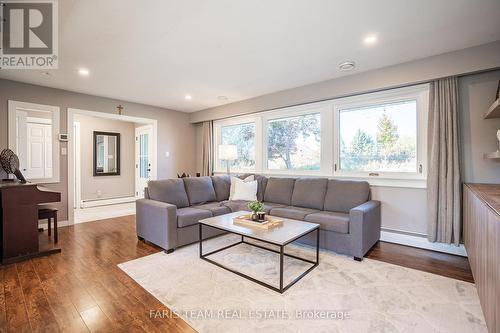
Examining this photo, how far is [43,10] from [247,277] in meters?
3.07

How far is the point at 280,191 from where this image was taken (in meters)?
4.11

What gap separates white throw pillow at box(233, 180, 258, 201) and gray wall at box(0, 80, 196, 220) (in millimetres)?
2486

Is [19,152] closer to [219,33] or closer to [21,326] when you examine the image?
[21,326]

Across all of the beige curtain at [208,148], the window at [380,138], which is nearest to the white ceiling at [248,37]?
the window at [380,138]

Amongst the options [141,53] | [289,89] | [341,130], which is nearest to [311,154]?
[341,130]

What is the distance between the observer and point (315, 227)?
8.67 feet

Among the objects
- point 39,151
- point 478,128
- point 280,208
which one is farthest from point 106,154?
point 478,128

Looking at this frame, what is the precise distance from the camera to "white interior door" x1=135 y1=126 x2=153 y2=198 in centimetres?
623

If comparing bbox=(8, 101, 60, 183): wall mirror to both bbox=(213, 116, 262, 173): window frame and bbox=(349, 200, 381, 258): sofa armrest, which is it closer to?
bbox=(213, 116, 262, 173): window frame

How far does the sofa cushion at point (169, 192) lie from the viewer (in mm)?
3512

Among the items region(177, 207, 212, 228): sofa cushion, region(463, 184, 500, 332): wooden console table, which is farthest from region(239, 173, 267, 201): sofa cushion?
region(463, 184, 500, 332): wooden console table

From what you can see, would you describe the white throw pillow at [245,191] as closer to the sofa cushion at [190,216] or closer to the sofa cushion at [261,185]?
the sofa cushion at [261,185]

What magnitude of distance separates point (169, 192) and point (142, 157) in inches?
140

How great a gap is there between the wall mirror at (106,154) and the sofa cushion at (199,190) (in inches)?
147
